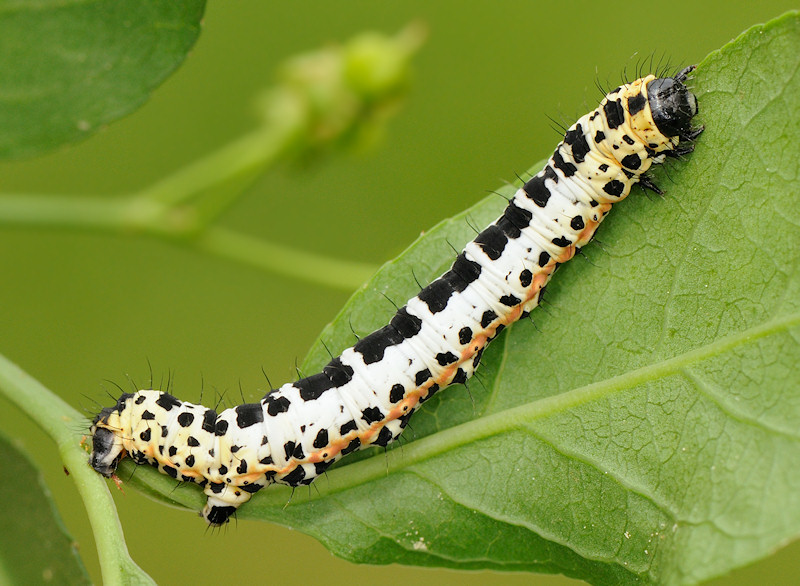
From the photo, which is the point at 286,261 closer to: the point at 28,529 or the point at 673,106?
the point at 28,529

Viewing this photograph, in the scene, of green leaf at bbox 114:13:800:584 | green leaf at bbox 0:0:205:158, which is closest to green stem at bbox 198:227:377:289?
green leaf at bbox 114:13:800:584

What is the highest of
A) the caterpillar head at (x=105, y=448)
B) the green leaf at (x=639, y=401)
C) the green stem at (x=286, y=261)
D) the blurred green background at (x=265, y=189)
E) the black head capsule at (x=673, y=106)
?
the blurred green background at (x=265, y=189)

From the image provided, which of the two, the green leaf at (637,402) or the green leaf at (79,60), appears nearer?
the green leaf at (637,402)

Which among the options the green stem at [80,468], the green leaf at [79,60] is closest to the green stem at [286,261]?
the green leaf at [79,60]

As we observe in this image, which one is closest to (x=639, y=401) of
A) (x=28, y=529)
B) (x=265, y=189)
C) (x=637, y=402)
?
(x=637, y=402)

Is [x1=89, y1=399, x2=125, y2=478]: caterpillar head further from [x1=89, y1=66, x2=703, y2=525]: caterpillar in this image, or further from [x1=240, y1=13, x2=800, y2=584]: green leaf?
[x1=240, y1=13, x2=800, y2=584]: green leaf

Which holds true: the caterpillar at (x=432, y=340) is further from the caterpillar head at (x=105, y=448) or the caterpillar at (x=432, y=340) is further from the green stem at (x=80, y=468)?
the green stem at (x=80, y=468)
